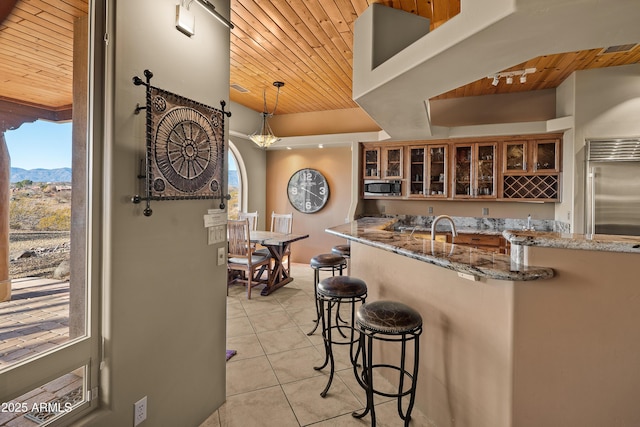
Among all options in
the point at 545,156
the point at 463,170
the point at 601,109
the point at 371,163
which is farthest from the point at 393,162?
A: the point at 601,109

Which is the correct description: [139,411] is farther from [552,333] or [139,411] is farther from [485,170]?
[485,170]

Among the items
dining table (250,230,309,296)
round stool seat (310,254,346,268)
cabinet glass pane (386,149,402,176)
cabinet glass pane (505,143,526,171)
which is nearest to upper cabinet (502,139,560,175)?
cabinet glass pane (505,143,526,171)

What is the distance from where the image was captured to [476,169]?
488 centimetres

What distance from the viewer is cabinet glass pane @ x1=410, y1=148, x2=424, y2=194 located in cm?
521

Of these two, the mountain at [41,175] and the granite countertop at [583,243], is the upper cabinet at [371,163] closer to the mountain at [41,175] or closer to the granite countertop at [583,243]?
the granite countertop at [583,243]

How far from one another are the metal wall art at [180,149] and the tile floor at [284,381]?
4.69 ft

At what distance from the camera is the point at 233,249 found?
4.36 m

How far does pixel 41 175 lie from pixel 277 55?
3.06 metres

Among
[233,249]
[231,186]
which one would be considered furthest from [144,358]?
[231,186]

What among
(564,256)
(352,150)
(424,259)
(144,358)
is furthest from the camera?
(352,150)

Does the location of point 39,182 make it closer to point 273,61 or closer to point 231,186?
point 273,61

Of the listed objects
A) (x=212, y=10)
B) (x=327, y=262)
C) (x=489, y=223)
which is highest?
(x=212, y=10)

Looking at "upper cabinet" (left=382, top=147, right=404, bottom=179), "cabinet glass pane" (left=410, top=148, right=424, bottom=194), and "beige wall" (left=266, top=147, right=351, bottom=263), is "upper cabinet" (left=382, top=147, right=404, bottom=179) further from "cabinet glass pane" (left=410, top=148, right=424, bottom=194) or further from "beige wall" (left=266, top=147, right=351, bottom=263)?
"beige wall" (left=266, top=147, right=351, bottom=263)

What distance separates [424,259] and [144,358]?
1.58m
